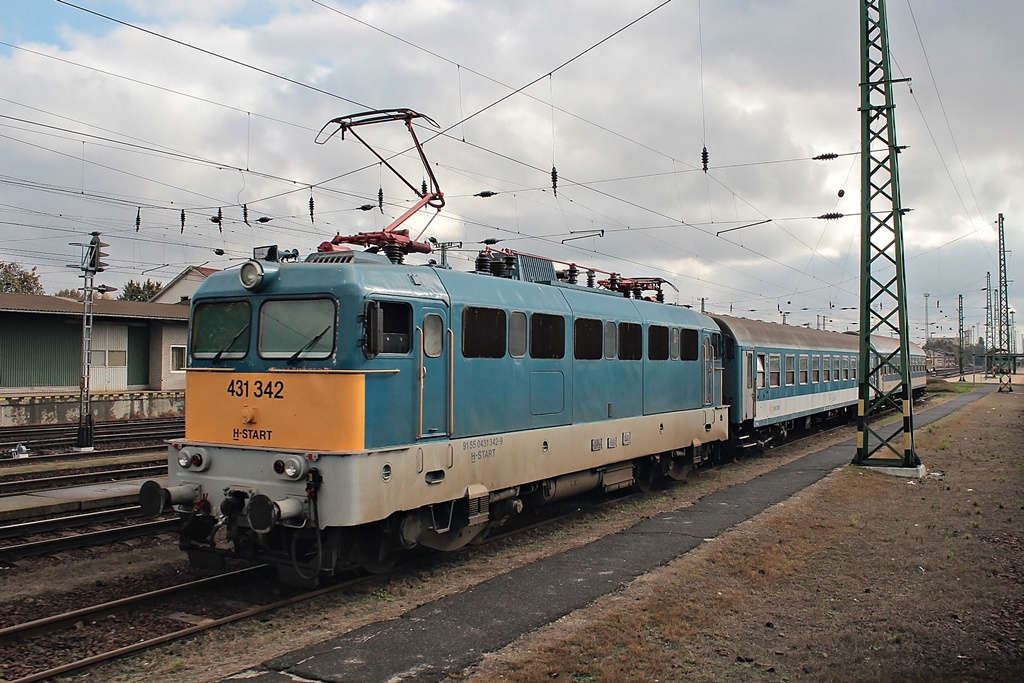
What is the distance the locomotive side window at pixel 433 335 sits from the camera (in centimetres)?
928

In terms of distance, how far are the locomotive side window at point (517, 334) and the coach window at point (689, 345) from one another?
5.87 meters

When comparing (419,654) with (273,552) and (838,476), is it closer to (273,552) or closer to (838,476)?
(273,552)

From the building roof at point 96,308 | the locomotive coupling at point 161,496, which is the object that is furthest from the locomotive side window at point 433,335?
the building roof at point 96,308

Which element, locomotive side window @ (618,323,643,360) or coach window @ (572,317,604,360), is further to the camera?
locomotive side window @ (618,323,643,360)

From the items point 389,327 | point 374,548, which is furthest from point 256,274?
point 374,548

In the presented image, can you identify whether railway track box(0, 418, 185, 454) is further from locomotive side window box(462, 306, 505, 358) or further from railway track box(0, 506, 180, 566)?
locomotive side window box(462, 306, 505, 358)

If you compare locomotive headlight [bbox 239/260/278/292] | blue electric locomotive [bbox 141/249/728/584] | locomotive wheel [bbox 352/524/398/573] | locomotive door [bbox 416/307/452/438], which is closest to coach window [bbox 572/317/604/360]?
blue electric locomotive [bbox 141/249/728/584]

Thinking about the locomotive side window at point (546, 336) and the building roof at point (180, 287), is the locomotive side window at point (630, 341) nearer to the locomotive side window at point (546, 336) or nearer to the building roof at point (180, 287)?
the locomotive side window at point (546, 336)

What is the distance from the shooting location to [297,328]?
8.72 meters

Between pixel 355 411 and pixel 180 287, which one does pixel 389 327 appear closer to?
pixel 355 411

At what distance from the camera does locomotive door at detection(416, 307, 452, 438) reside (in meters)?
9.16

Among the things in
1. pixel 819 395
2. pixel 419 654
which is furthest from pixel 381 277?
pixel 819 395

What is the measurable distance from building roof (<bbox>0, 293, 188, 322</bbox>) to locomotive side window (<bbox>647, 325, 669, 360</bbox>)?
2506 centimetres

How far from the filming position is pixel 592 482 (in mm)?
13055
